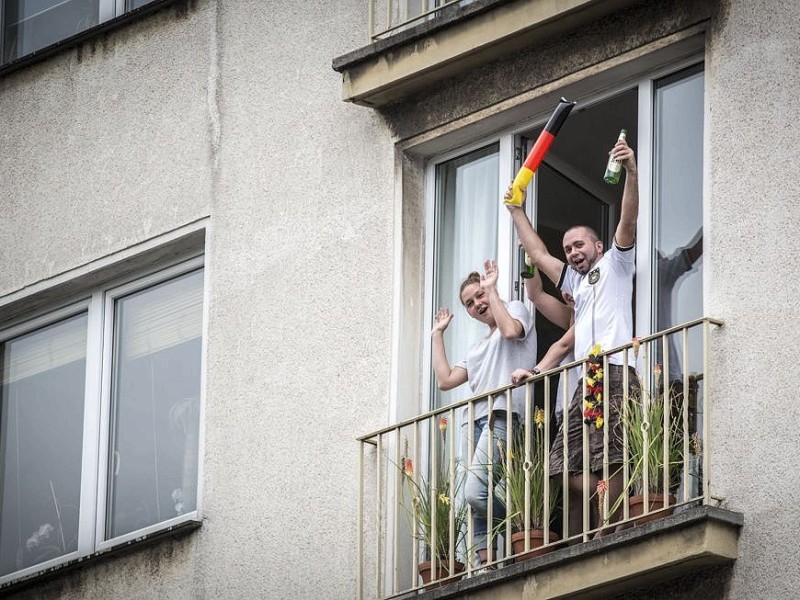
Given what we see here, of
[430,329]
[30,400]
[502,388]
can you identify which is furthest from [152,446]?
[502,388]

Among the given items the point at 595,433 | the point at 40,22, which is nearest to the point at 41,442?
the point at 40,22

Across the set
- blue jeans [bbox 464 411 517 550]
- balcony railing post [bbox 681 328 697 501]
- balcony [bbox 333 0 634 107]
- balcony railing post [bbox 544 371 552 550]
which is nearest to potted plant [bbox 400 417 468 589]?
blue jeans [bbox 464 411 517 550]

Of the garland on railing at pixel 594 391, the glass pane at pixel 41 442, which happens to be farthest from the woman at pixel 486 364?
the glass pane at pixel 41 442

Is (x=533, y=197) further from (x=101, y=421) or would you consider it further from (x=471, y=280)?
(x=101, y=421)

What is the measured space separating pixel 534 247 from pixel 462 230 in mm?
977

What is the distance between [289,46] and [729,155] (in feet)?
11.2

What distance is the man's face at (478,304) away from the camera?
11.5 metres

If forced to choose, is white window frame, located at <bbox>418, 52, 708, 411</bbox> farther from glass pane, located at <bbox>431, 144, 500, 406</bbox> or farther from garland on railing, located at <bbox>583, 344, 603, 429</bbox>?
garland on railing, located at <bbox>583, 344, 603, 429</bbox>

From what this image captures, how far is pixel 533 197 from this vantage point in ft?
39.3

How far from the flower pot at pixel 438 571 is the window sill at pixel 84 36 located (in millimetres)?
4287

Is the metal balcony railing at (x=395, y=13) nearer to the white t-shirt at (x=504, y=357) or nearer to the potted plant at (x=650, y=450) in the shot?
the white t-shirt at (x=504, y=357)

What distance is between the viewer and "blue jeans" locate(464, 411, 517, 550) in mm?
11000

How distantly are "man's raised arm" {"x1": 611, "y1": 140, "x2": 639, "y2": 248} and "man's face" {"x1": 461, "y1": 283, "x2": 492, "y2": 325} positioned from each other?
93 centimetres

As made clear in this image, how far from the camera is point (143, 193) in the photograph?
13.5m
